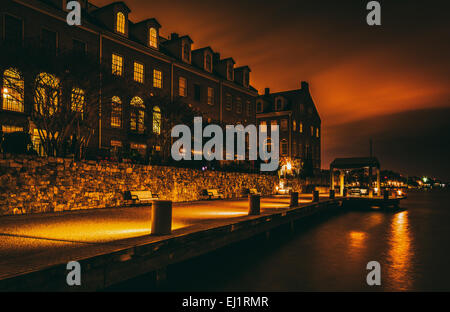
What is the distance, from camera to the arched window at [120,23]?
83.2ft

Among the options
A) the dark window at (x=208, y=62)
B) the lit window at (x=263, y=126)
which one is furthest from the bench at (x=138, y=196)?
the lit window at (x=263, y=126)

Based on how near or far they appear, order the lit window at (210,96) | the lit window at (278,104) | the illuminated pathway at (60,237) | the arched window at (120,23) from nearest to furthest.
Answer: the illuminated pathway at (60,237), the arched window at (120,23), the lit window at (210,96), the lit window at (278,104)

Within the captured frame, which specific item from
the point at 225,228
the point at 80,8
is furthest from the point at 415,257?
the point at 80,8

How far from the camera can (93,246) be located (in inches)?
256

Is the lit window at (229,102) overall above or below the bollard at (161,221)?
above

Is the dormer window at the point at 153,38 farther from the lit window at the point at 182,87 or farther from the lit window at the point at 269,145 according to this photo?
the lit window at the point at 269,145

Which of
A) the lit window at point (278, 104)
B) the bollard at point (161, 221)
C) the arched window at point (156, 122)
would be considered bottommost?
the bollard at point (161, 221)

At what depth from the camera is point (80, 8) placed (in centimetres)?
2380

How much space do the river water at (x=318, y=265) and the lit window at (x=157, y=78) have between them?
56.4 feet

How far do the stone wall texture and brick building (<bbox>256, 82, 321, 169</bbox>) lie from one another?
2744 centimetres

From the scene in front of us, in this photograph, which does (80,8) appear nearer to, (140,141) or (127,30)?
(127,30)

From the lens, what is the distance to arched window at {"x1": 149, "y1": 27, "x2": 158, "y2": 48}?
28216 millimetres
